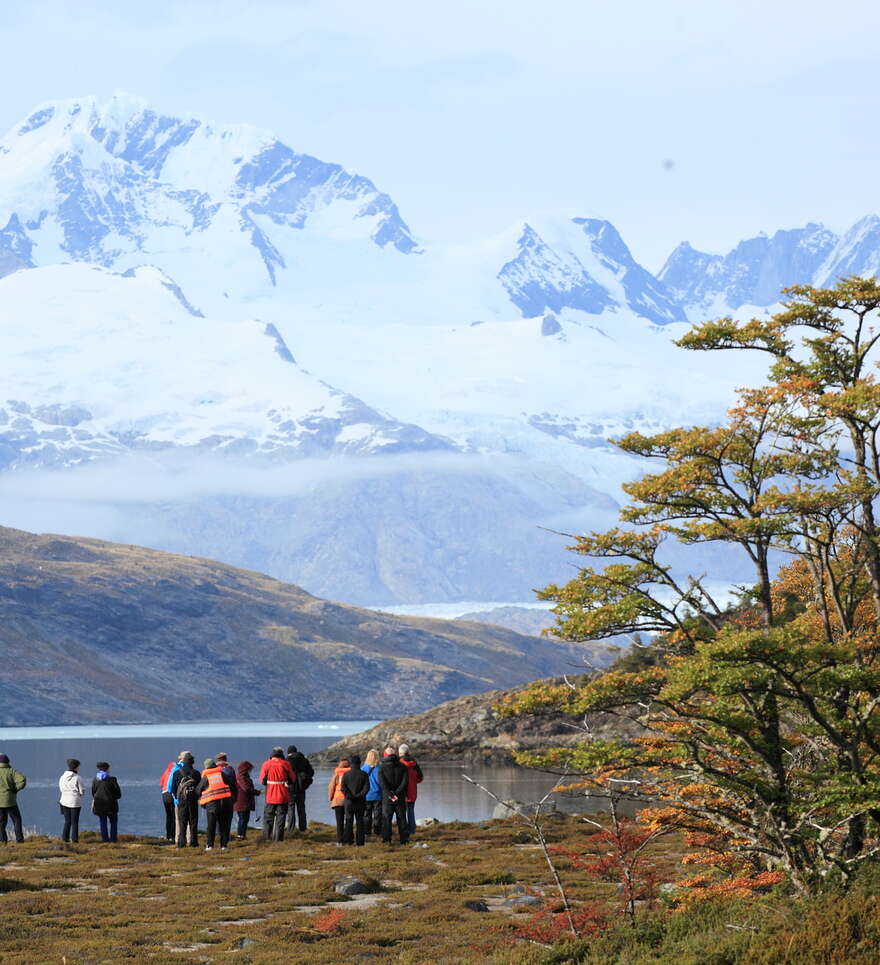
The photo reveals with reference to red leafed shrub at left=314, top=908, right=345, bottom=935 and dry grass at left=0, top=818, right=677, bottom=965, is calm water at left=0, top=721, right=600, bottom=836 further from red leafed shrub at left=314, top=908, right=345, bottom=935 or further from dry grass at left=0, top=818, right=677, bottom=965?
red leafed shrub at left=314, top=908, right=345, bottom=935

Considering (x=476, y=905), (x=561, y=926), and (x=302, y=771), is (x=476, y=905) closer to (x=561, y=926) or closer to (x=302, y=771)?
(x=561, y=926)

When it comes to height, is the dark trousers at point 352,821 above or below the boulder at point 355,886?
above

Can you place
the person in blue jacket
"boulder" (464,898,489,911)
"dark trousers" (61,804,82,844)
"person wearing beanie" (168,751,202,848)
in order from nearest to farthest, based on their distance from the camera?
"boulder" (464,898,489,911)
"person wearing beanie" (168,751,202,848)
the person in blue jacket
"dark trousers" (61,804,82,844)

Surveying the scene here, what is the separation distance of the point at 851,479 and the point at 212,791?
69.2 ft

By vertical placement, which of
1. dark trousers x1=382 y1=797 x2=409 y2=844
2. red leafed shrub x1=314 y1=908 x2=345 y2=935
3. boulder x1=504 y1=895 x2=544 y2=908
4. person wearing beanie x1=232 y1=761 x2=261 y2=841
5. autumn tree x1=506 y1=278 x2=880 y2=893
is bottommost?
boulder x1=504 y1=895 x2=544 y2=908

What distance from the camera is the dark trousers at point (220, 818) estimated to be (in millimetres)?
38656

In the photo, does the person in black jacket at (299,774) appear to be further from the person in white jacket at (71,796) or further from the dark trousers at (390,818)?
the person in white jacket at (71,796)

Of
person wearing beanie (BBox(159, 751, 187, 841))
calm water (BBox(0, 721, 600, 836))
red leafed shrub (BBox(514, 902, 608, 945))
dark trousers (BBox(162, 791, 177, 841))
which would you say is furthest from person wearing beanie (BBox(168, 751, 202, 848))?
red leafed shrub (BBox(514, 902, 608, 945))

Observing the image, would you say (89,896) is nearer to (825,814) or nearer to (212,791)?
(212,791)

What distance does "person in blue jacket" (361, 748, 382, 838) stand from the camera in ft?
131

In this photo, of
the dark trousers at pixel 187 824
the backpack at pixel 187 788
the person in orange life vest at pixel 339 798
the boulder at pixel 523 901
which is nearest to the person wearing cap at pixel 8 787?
the backpack at pixel 187 788

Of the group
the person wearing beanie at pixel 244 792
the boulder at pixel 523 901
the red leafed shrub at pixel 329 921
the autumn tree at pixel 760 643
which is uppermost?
the autumn tree at pixel 760 643

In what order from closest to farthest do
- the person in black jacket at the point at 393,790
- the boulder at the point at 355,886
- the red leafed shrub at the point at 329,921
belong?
1. the red leafed shrub at the point at 329,921
2. the boulder at the point at 355,886
3. the person in black jacket at the point at 393,790

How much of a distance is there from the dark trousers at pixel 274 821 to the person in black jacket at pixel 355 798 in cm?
202
